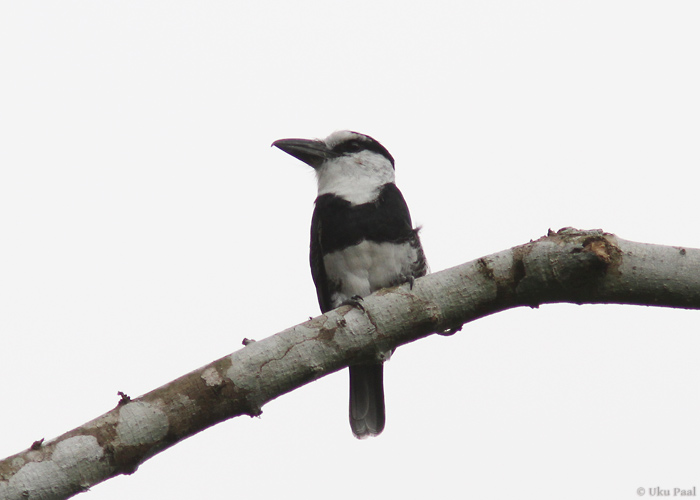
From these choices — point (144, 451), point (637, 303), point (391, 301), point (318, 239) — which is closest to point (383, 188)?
point (318, 239)

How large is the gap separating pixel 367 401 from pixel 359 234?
953 millimetres

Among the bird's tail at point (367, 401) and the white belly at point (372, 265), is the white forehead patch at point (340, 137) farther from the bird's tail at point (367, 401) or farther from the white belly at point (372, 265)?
the bird's tail at point (367, 401)

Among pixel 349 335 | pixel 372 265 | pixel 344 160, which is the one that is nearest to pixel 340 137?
pixel 344 160

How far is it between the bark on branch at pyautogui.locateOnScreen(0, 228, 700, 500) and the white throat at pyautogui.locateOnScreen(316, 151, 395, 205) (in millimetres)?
1608

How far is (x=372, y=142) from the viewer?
14.3 feet

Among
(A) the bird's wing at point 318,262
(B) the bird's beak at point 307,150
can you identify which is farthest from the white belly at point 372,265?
(B) the bird's beak at point 307,150

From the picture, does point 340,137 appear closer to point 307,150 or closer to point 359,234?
point 307,150

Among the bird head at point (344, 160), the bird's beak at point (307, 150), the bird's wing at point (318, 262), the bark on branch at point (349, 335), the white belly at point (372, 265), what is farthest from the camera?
the bird's beak at point (307, 150)

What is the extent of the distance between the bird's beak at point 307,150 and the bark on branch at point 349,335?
206 cm

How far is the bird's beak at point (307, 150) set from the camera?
435 cm

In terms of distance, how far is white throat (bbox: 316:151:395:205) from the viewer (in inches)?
156

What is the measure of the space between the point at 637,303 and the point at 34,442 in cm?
181

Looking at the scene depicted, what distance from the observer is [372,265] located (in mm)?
3730

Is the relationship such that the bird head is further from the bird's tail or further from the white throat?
the bird's tail
